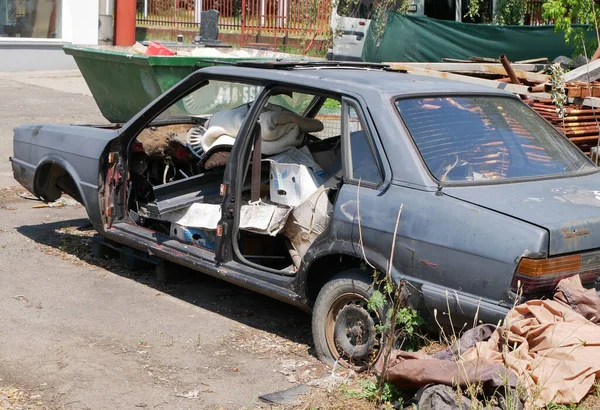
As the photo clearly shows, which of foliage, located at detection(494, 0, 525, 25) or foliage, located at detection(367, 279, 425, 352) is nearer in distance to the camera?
foliage, located at detection(367, 279, 425, 352)

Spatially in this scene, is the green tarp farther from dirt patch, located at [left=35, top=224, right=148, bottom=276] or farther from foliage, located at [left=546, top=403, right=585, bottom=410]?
foliage, located at [left=546, top=403, right=585, bottom=410]

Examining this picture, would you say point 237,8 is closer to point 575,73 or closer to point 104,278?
point 575,73

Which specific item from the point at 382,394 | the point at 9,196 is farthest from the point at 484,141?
the point at 9,196

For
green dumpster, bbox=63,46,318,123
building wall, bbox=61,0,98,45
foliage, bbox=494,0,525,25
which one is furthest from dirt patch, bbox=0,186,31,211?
building wall, bbox=61,0,98,45

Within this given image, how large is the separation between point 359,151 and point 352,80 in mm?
545

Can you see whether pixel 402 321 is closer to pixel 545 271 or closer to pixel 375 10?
pixel 545 271

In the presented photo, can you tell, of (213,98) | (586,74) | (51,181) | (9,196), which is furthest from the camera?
(213,98)

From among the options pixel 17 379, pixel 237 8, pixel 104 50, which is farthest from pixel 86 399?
pixel 237 8

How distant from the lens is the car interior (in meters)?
5.20

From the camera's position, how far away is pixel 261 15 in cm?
2266

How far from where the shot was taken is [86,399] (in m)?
4.36

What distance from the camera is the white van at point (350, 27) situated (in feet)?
53.4

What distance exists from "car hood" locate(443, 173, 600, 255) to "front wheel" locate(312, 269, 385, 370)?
73cm

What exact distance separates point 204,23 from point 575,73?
8696mm
